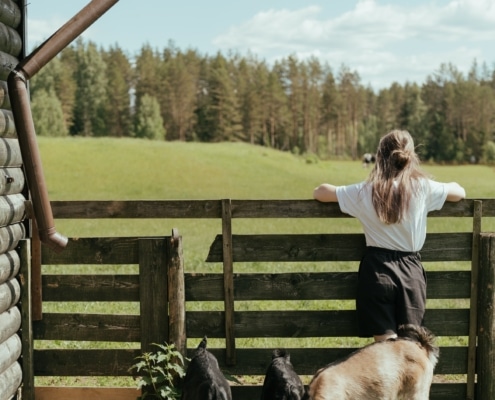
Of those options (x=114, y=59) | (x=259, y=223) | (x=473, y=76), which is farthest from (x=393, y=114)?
(x=259, y=223)

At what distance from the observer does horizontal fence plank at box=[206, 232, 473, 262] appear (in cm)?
664

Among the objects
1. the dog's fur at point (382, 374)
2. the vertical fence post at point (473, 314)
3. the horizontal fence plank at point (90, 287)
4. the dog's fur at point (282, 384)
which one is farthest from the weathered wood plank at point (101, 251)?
the vertical fence post at point (473, 314)

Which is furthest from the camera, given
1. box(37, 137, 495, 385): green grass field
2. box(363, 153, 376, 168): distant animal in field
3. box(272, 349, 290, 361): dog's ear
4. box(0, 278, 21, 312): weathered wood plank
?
box(363, 153, 376, 168): distant animal in field

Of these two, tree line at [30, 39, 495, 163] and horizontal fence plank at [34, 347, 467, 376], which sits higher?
tree line at [30, 39, 495, 163]

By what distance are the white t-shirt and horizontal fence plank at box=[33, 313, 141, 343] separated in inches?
77.7

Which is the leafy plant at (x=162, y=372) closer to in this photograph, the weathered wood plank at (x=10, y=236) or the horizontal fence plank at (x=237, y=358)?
the horizontal fence plank at (x=237, y=358)

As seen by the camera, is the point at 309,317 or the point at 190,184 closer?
the point at 309,317

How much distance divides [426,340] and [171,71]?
338 ft

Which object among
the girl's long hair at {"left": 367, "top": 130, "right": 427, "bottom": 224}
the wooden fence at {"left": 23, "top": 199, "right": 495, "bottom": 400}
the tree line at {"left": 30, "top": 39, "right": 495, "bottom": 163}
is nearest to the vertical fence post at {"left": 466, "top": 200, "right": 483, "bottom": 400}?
the wooden fence at {"left": 23, "top": 199, "right": 495, "bottom": 400}

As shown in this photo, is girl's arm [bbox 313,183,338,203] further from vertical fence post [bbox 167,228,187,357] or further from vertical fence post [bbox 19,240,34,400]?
vertical fence post [bbox 19,240,34,400]

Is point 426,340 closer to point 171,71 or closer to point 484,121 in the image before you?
point 171,71

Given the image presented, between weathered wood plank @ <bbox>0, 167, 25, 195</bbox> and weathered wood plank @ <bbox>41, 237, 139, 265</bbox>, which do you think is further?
weathered wood plank @ <bbox>41, 237, 139, 265</bbox>

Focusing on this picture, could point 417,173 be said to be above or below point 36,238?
above

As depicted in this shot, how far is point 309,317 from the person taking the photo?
669cm
